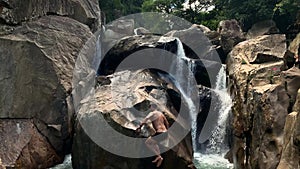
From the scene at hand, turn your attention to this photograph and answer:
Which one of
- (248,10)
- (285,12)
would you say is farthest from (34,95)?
(248,10)

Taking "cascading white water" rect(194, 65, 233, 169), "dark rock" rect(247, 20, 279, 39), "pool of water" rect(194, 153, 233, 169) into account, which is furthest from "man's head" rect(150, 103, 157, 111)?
"dark rock" rect(247, 20, 279, 39)

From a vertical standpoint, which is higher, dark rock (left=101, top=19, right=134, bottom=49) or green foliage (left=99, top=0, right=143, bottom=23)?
green foliage (left=99, top=0, right=143, bottom=23)

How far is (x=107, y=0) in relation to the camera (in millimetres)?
23922

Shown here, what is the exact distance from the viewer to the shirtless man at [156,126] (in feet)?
28.2

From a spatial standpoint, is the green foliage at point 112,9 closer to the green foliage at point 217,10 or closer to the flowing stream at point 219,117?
the green foliage at point 217,10

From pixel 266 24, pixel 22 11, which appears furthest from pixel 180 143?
pixel 266 24

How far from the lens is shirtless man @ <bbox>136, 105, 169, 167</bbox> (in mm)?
8602

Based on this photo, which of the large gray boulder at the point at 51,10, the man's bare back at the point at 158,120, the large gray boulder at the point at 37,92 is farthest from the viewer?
the large gray boulder at the point at 51,10

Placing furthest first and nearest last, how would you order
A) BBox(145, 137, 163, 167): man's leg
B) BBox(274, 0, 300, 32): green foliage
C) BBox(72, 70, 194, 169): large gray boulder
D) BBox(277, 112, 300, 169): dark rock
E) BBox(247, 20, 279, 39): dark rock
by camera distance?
BBox(247, 20, 279, 39): dark rock < BBox(274, 0, 300, 32): green foliage < BBox(72, 70, 194, 169): large gray boulder < BBox(145, 137, 163, 167): man's leg < BBox(277, 112, 300, 169): dark rock

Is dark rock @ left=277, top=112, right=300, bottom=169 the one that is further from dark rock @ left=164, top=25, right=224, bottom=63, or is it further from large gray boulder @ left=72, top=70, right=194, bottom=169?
dark rock @ left=164, top=25, right=224, bottom=63

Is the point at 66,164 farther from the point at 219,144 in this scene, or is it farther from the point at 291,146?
the point at 291,146

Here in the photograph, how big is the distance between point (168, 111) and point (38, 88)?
4.18 metres

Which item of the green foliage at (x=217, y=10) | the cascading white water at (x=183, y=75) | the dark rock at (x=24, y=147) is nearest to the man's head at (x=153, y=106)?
the cascading white water at (x=183, y=75)

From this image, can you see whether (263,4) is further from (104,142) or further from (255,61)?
(104,142)
